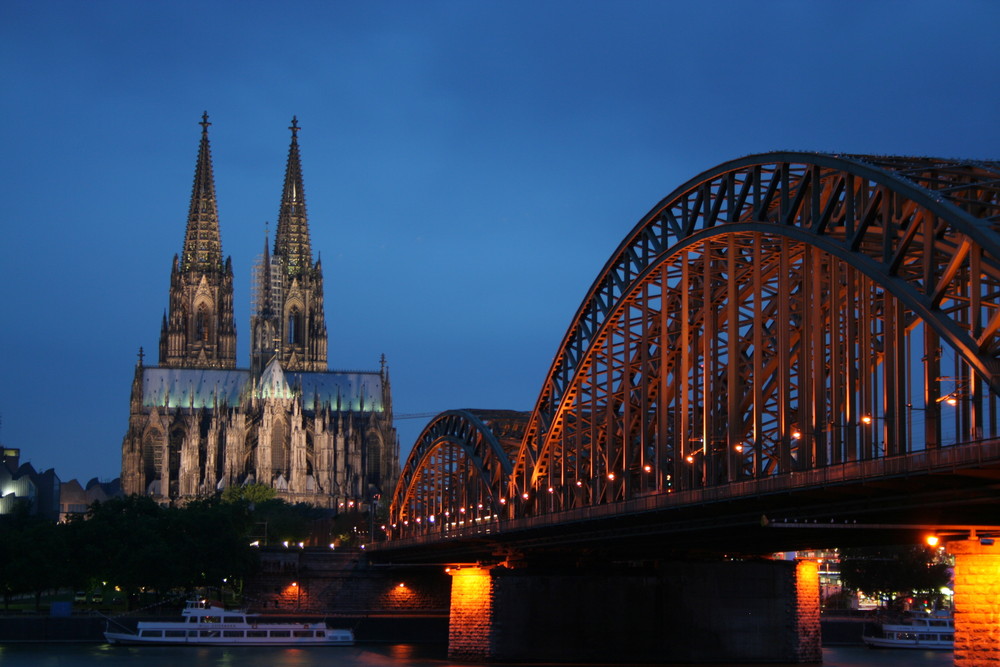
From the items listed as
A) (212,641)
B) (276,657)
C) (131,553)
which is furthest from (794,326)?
(131,553)

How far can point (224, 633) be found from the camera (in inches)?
4107

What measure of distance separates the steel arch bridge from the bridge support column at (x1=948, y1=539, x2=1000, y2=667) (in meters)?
3.97

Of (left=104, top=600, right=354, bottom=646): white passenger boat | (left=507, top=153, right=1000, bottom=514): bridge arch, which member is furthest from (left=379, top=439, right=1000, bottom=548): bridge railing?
(left=104, top=600, right=354, bottom=646): white passenger boat

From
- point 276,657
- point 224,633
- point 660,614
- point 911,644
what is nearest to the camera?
point 660,614

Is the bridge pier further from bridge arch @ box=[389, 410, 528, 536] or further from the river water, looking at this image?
bridge arch @ box=[389, 410, 528, 536]

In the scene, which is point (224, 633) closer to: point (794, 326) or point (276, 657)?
point (276, 657)

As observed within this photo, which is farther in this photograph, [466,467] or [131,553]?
[131,553]

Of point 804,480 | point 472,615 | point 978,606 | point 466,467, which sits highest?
point 466,467

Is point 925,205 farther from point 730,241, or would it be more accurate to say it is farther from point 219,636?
point 219,636

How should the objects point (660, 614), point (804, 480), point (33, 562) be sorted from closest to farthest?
Result: point (804, 480) → point (660, 614) → point (33, 562)

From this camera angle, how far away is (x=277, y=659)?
90188 millimetres

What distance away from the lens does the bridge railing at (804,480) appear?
37188mm

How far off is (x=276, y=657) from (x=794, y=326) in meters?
40.9

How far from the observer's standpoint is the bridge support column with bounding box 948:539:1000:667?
143 ft
